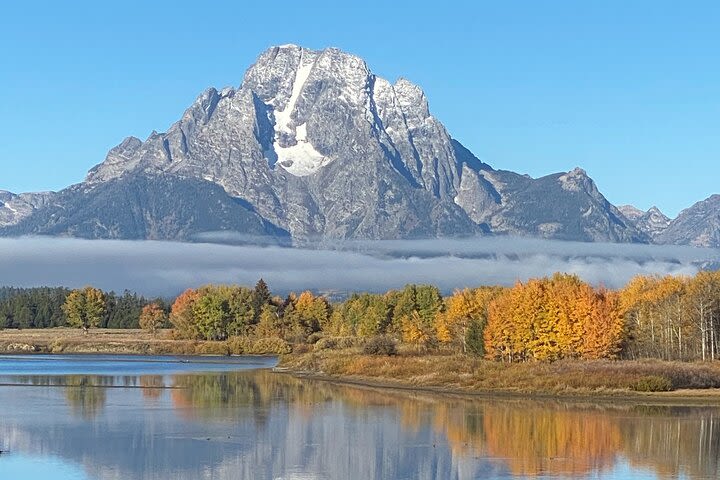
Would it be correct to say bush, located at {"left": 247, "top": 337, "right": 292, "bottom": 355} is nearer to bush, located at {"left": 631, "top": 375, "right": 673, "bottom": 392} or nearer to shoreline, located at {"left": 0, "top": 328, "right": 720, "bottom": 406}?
shoreline, located at {"left": 0, "top": 328, "right": 720, "bottom": 406}

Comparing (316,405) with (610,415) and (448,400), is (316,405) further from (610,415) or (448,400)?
(610,415)

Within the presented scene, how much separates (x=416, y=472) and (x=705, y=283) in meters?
89.4

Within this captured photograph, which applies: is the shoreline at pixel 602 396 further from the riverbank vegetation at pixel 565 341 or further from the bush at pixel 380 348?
the bush at pixel 380 348

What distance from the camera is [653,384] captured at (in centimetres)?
9406

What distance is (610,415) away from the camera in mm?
80250

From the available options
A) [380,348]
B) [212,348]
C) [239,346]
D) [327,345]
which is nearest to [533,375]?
[380,348]

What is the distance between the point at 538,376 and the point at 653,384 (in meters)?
11.0

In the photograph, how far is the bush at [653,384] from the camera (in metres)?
94.0

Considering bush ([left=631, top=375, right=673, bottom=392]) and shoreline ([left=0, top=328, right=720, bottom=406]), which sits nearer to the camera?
bush ([left=631, top=375, right=673, bottom=392])

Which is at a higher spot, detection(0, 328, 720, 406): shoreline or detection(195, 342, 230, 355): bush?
detection(0, 328, 720, 406): shoreline

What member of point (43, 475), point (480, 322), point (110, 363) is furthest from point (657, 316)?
point (43, 475)

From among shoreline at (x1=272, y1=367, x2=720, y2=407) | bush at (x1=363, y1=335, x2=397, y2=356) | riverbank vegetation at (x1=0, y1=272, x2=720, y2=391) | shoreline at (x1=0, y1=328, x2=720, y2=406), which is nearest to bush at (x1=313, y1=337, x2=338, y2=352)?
riverbank vegetation at (x1=0, y1=272, x2=720, y2=391)

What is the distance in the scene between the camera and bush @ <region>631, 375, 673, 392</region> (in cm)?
9400

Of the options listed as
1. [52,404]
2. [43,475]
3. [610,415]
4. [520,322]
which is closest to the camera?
[43,475]
